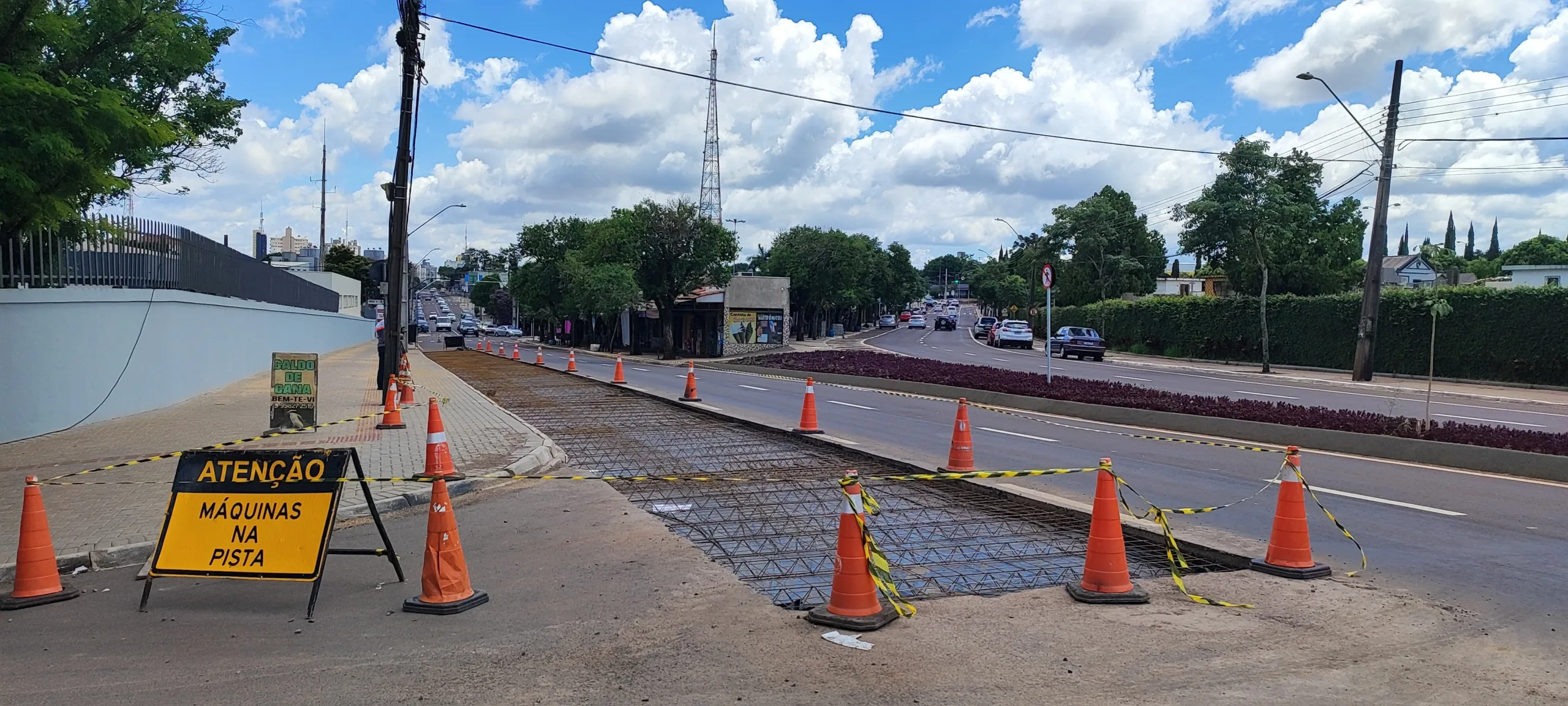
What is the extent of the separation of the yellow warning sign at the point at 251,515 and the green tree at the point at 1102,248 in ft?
200

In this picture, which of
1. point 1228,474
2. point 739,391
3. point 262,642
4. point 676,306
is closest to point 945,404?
point 739,391

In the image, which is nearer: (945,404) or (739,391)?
(945,404)

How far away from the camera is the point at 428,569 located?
243 inches

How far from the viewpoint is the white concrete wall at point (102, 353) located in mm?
13281

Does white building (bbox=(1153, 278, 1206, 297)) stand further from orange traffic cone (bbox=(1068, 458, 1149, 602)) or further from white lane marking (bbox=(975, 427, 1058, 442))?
orange traffic cone (bbox=(1068, 458, 1149, 602))

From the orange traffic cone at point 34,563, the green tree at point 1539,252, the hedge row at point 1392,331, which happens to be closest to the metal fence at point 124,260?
the orange traffic cone at point 34,563

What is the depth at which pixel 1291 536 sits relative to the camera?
7.01 m

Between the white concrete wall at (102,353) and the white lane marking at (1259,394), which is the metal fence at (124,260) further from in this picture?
the white lane marking at (1259,394)

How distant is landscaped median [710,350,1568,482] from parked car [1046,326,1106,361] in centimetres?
1681

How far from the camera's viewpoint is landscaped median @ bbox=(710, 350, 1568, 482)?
12305 millimetres

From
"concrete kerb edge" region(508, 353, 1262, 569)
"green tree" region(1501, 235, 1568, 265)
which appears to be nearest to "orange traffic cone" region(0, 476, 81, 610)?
"concrete kerb edge" region(508, 353, 1262, 569)

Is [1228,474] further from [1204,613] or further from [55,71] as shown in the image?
[55,71]

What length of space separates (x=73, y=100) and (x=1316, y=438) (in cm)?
1553

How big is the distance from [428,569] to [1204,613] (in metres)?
4.74
